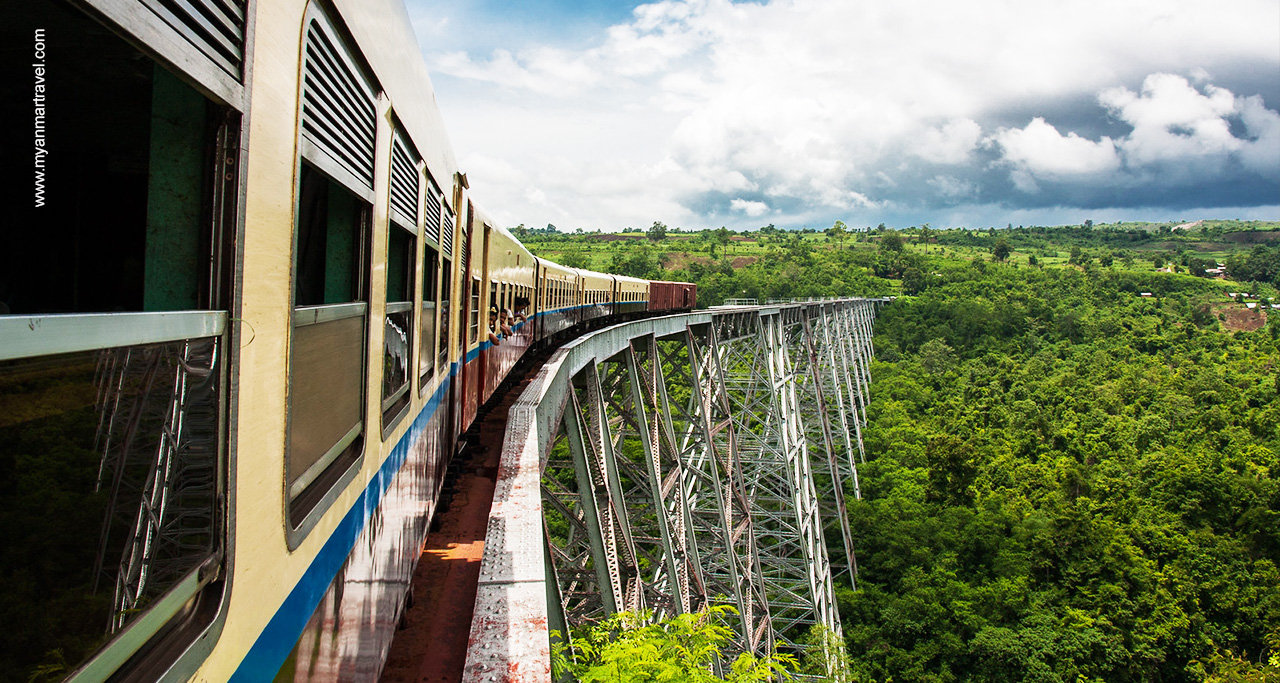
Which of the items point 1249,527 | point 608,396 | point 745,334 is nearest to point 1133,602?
point 1249,527

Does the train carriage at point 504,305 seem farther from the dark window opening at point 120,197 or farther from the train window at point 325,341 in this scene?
the dark window opening at point 120,197

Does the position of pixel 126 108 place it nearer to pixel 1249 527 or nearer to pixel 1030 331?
pixel 1249 527

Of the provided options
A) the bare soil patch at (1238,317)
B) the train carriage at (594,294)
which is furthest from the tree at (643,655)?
the bare soil patch at (1238,317)

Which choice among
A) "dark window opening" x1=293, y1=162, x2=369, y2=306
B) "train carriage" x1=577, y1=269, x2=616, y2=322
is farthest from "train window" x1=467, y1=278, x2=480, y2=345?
"train carriage" x1=577, y1=269, x2=616, y2=322

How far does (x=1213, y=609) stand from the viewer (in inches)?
978

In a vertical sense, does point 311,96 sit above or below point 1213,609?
above

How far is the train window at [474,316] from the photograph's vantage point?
17.6 feet

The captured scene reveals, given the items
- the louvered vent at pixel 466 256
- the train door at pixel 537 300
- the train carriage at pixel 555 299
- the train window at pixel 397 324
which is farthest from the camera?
the train carriage at pixel 555 299

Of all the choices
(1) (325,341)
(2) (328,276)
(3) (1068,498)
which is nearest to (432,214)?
(2) (328,276)

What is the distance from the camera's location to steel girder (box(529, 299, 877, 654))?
6566 millimetres

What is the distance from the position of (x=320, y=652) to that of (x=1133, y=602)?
100.0 ft

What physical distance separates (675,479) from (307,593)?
807cm

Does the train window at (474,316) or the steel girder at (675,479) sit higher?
the train window at (474,316)

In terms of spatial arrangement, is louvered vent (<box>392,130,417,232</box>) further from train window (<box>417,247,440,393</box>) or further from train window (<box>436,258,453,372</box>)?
train window (<box>436,258,453,372</box>)
